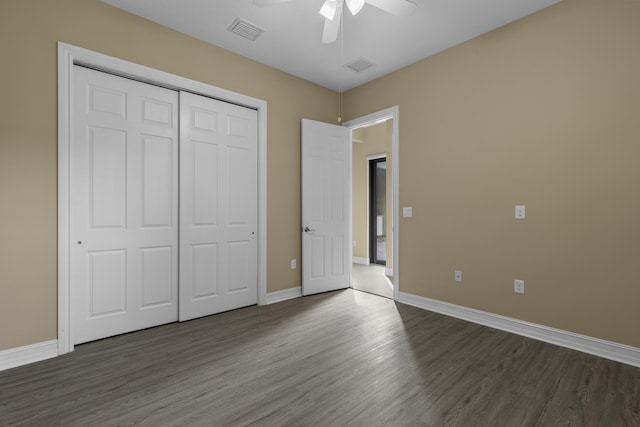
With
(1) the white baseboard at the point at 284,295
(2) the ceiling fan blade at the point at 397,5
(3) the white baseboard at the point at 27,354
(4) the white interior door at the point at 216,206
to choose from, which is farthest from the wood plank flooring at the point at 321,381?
(2) the ceiling fan blade at the point at 397,5

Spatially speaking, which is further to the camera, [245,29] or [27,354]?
[245,29]

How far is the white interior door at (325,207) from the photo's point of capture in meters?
4.08

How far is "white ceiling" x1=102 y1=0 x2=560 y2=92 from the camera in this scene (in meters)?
2.68

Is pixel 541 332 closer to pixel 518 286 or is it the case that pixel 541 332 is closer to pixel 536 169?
pixel 518 286

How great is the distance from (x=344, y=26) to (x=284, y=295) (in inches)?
121

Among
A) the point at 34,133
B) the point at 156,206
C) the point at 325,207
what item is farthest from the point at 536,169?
the point at 34,133

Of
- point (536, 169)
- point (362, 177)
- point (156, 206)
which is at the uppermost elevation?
point (362, 177)

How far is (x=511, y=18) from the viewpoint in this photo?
285 centimetres

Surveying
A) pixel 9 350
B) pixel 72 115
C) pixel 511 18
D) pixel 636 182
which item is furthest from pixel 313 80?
pixel 9 350

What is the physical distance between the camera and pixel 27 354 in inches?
90.7

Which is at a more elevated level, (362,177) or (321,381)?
(362,177)

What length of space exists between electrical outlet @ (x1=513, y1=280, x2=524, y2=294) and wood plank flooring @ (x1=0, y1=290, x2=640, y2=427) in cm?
41

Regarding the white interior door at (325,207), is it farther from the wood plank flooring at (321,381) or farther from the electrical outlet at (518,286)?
the electrical outlet at (518,286)

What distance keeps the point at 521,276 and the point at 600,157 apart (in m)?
1.16
